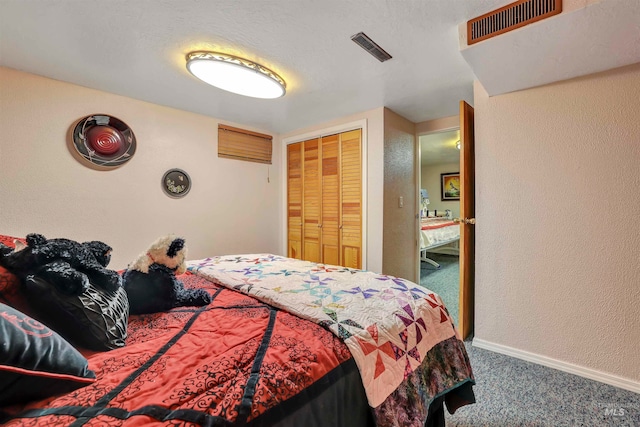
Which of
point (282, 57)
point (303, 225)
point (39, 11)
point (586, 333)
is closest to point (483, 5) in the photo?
point (282, 57)

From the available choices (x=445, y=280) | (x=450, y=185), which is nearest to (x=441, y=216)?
(x=450, y=185)

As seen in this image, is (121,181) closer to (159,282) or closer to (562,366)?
(159,282)

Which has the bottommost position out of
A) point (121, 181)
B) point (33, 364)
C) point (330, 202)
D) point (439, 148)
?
point (33, 364)

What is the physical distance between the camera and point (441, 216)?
6.54m

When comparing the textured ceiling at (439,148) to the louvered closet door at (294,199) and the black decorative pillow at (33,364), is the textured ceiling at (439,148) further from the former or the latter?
the black decorative pillow at (33,364)

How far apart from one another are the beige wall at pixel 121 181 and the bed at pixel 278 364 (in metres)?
1.73

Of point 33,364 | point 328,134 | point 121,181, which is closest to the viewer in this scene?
point 33,364

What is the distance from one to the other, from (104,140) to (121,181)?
39 centimetres

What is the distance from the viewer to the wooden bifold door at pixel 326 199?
3.07m

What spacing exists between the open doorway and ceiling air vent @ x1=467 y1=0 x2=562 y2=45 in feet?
5.92

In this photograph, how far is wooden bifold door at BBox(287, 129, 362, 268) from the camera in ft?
10.1

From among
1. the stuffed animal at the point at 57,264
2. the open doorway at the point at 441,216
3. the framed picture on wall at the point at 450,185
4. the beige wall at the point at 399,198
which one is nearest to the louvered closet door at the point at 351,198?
the beige wall at the point at 399,198

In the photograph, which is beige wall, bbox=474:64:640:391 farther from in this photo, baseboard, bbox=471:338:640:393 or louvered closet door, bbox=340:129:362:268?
louvered closet door, bbox=340:129:362:268

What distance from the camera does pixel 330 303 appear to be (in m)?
1.19
